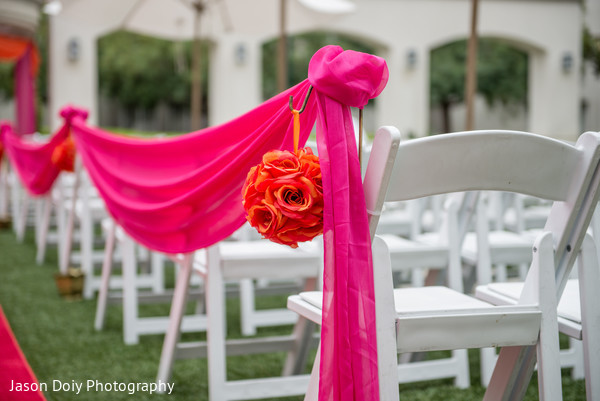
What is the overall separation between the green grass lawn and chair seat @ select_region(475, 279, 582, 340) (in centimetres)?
79

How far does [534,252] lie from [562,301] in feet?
1.43

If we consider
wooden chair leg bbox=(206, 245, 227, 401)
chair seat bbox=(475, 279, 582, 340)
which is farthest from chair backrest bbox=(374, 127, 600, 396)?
wooden chair leg bbox=(206, 245, 227, 401)

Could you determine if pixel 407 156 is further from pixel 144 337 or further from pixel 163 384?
pixel 144 337

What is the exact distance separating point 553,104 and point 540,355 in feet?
46.5

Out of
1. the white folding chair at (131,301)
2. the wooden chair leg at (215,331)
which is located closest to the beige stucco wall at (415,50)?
the white folding chair at (131,301)

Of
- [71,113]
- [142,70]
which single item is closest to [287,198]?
[71,113]

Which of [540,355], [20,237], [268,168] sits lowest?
[20,237]

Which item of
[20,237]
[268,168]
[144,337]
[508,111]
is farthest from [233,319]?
[508,111]

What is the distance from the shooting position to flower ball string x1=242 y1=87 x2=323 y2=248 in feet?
5.41

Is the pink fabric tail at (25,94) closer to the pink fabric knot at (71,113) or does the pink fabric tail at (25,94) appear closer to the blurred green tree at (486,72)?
the pink fabric knot at (71,113)

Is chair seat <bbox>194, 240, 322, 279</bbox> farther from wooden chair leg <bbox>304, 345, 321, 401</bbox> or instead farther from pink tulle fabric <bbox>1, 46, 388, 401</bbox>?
wooden chair leg <bbox>304, 345, 321, 401</bbox>

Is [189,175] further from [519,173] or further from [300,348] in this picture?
[519,173]

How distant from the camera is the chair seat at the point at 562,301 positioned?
189cm

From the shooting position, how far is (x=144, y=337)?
3785 millimetres
